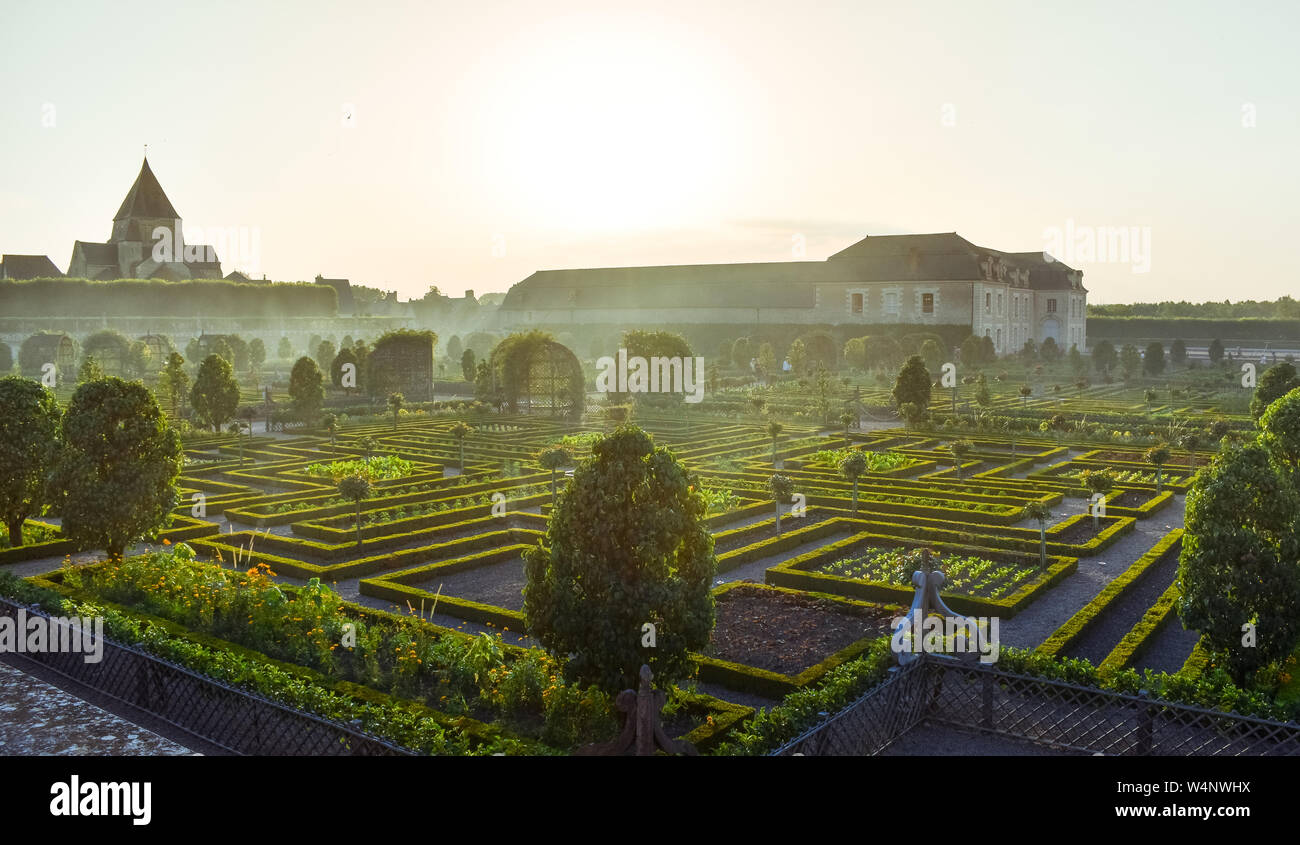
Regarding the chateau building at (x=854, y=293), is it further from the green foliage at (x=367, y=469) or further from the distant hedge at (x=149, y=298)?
the green foliage at (x=367, y=469)

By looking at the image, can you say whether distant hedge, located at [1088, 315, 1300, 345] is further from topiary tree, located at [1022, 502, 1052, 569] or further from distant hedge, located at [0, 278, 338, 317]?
topiary tree, located at [1022, 502, 1052, 569]

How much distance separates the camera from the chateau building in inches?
2372

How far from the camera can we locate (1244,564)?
9625 mm

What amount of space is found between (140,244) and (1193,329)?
78.7m

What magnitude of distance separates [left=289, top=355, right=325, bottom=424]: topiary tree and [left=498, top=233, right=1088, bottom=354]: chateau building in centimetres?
3892

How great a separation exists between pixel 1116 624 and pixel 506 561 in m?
8.56

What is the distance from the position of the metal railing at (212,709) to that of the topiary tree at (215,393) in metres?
19.8

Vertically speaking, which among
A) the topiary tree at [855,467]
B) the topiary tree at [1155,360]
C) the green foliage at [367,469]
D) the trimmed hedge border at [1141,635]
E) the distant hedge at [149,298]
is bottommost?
the trimmed hedge border at [1141,635]

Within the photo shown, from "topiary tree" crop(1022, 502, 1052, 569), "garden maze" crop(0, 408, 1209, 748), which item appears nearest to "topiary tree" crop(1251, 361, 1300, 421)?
"garden maze" crop(0, 408, 1209, 748)

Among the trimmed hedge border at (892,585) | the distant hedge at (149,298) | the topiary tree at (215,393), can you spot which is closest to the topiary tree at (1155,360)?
the trimmed hedge border at (892,585)

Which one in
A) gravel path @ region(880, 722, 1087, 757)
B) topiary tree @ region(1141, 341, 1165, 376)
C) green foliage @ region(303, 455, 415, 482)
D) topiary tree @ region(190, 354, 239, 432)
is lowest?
gravel path @ region(880, 722, 1087, 757)

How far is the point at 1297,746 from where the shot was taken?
26.7 ft

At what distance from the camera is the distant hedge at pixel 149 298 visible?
207ft
